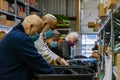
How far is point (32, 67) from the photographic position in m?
2.51

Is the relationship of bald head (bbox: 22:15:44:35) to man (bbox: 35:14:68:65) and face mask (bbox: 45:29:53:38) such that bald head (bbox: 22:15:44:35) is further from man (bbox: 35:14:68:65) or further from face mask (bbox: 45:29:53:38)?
face mask (bbox: 45:29:53:38)

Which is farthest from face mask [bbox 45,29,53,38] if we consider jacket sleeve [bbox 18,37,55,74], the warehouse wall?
the warehouse wall

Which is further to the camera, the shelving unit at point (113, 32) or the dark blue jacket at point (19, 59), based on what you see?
the shelving unit at point (113, 32)

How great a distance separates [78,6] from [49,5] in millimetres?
1343

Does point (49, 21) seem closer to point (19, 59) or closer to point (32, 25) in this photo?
point (32, 25)

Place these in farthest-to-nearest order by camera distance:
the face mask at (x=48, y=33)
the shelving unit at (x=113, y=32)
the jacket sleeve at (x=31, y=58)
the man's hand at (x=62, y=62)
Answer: the face mask at (x=48, y=33) < the man's hand at (x=62, y=62) < the shelving unit at (x=113, y=32) < the jacket sleeve at (x=31, y=58)

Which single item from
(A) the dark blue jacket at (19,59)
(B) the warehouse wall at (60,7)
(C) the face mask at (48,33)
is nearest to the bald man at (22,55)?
(A) the dark blue jacket at (19,59)

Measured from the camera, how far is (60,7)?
13.2m

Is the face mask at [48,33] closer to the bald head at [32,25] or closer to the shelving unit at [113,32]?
the shelving unit at [113,32]

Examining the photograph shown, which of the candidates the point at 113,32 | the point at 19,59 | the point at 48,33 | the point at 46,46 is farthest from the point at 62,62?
the point at 19,59

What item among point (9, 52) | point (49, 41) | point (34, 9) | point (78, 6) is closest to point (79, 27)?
point (78, 6)

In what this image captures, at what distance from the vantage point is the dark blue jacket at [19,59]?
2494mm

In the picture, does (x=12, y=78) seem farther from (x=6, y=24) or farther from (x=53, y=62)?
(x=6, y=24)

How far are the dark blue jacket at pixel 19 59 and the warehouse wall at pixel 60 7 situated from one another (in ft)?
34.6
